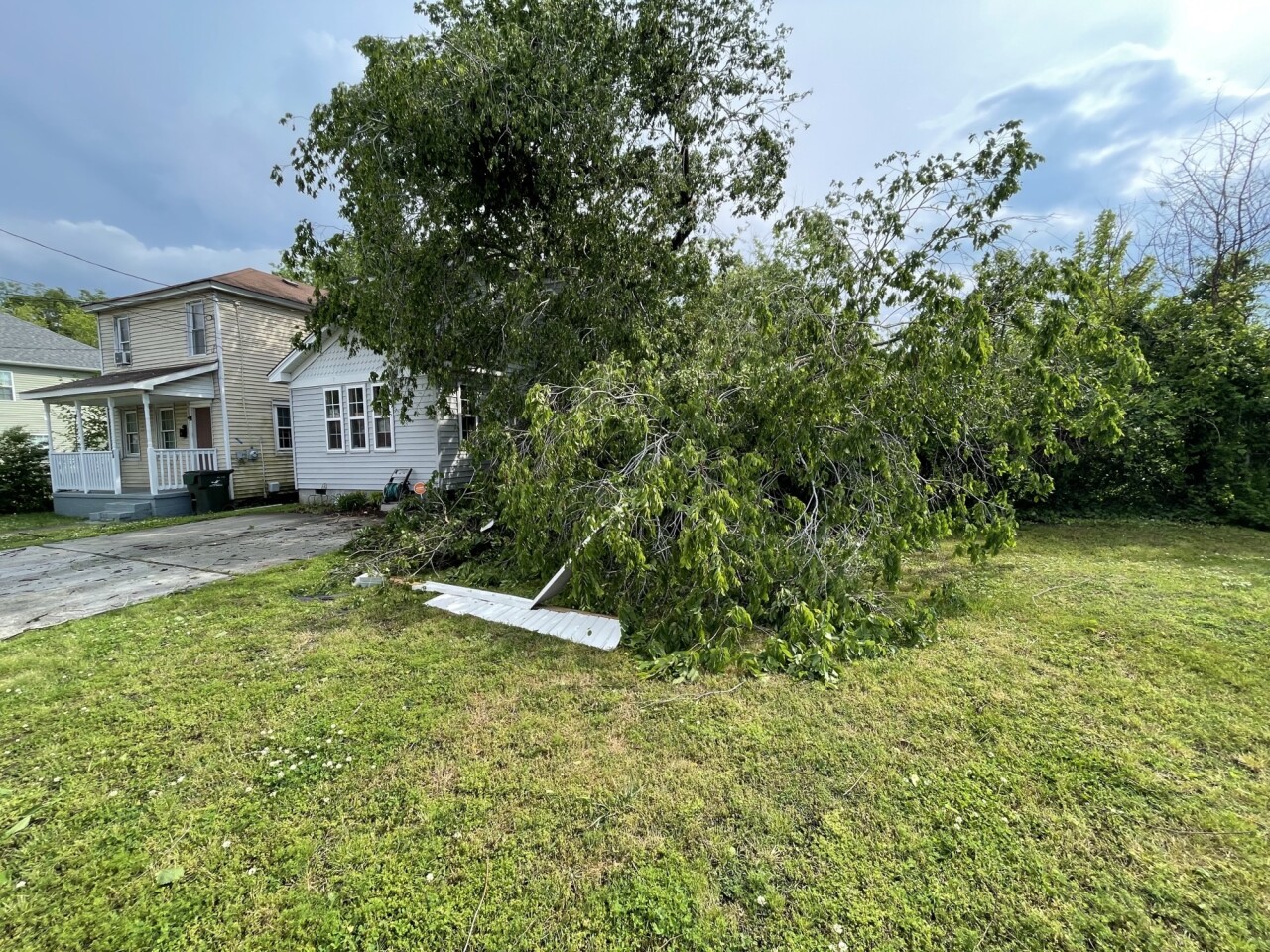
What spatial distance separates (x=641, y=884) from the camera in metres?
1.84

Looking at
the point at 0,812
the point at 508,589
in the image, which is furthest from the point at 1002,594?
the point at 0,812

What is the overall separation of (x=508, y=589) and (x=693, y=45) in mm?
6974

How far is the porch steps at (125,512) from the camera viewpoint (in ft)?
36.0

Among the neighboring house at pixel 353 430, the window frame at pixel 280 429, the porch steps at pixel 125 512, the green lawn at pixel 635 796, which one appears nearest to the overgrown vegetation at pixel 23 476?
the porch steps at pixel 125 512

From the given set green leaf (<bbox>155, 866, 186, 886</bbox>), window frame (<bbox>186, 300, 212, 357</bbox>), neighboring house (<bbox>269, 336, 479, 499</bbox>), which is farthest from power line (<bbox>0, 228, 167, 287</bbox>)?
green leaf (<bbox>155, 866, 186, 886</bbox>)

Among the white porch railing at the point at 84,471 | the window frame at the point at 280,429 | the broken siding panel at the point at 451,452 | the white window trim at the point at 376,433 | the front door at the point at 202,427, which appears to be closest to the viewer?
the broken siding panel at the point at 451,452

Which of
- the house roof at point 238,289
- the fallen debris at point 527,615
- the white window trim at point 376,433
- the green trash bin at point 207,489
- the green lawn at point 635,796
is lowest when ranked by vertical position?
the green lawn at point 635,796

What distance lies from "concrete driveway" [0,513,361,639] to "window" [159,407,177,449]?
5.30 metres

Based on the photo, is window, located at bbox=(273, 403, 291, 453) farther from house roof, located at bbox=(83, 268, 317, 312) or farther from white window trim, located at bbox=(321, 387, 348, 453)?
house roof, located at bbox=(83, 268, 317, 312)

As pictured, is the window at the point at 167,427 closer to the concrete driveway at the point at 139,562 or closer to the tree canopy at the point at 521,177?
the concrete driveway at the point at 139,562

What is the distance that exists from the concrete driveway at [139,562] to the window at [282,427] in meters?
3.85

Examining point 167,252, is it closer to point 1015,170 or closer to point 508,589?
point 508,589

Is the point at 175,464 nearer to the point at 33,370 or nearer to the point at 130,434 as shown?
the point at 130,434

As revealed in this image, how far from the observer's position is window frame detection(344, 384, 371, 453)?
11.5 metres
